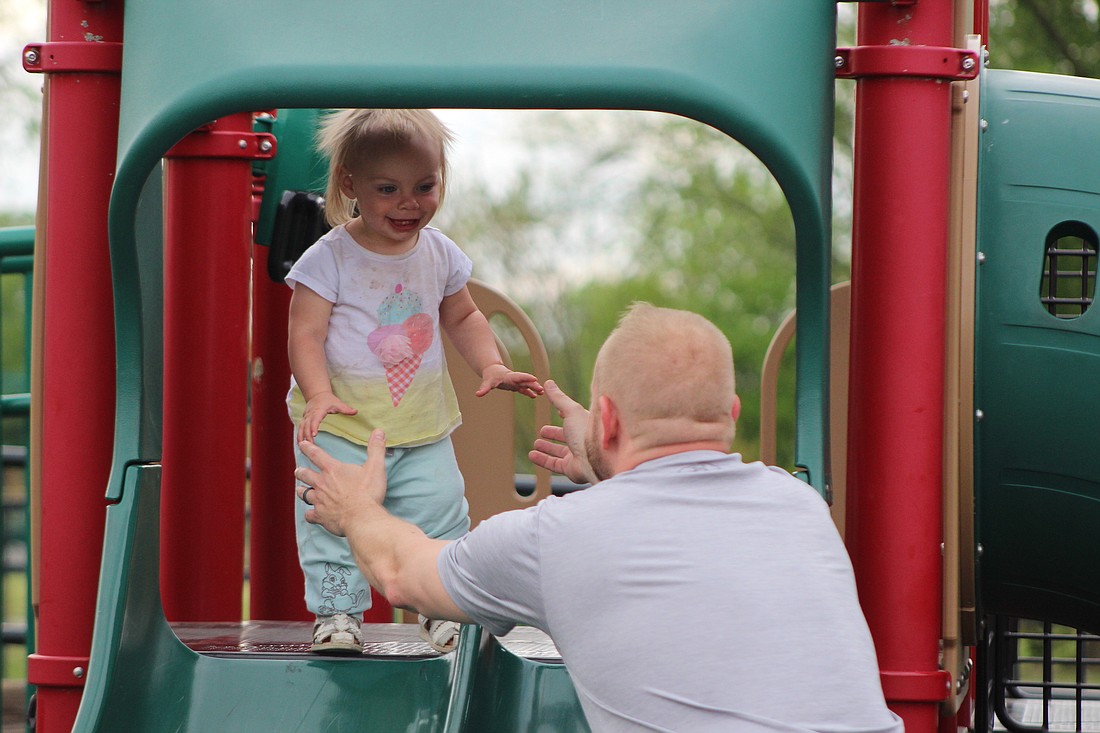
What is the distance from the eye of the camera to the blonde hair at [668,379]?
1945 mm

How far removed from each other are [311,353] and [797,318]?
39.4 inches

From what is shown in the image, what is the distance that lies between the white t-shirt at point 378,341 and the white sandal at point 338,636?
37 centimetres

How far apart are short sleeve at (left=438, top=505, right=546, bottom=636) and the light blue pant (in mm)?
718

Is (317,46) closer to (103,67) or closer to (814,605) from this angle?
(103,67)

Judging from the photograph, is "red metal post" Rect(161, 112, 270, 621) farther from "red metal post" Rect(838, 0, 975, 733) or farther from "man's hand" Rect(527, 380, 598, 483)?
"red metal post" Rect(838, 0, 975, 733)

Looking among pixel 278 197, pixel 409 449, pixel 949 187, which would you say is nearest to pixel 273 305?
pixel 278 197

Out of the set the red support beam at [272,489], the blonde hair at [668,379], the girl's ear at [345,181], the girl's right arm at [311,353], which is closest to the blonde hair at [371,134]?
the girl's ear at [345,181]

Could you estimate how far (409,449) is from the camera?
2.85 metres

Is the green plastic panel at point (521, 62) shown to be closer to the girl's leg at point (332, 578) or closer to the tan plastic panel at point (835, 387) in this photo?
the girl's leg at point (332, 578)

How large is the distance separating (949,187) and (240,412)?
81.8 inches

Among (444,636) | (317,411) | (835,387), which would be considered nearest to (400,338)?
(317,411)

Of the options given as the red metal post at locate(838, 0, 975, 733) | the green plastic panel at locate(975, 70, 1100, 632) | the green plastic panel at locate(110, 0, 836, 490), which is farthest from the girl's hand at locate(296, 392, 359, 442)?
the green plastic panel at locate(975, 70, 1100, 632)

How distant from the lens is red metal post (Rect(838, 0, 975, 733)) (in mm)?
2520

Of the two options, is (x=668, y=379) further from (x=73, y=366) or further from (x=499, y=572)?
(x=73, y=366)
